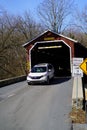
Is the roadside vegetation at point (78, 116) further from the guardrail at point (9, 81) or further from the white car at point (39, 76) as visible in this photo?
the guardrail at point (9, 81)

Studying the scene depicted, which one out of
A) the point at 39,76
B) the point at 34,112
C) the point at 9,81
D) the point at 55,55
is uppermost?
the point at 55,55

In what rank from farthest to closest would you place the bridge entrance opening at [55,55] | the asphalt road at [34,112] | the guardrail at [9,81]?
1. the bridge entrance opening at [55,55]
2. the guardrail at [9,81]
3. the asphalt road at [34,112]

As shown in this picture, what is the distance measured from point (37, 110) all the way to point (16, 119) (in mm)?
2008

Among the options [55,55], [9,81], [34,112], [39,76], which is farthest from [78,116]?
[55,55]

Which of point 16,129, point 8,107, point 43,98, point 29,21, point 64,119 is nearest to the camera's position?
point 16,129

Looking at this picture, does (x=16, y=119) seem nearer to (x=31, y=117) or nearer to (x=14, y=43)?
(x=31, y=117)

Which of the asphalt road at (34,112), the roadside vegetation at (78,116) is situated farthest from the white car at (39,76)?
the roadside vegetation at (78,116)

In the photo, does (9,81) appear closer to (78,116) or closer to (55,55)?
(55,55)

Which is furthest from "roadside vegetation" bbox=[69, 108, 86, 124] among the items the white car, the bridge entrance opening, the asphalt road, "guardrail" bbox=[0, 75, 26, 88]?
the bridge entrance opening

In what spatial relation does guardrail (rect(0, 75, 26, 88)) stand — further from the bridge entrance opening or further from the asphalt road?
the asphalt road

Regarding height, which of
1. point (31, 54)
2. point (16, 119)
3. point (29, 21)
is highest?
point (29, 21)

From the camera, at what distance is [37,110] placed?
13.6 metres

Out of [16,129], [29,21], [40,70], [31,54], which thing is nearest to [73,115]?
[16,129]

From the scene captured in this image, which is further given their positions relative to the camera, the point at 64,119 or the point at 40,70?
the point at 40,70
